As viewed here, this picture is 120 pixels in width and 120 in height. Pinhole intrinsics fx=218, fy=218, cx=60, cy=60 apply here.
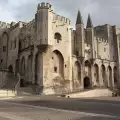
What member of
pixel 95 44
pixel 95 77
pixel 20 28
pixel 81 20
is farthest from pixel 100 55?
pixel 20 28

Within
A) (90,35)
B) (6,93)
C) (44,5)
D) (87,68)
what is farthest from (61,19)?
(6,93)

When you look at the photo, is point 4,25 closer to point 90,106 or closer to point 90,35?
point 90,35

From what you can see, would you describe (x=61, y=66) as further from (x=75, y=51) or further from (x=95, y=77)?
(x=95, y=77)

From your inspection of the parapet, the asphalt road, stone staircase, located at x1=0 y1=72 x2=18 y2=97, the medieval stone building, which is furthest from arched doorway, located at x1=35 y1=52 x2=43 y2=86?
the asphalt road

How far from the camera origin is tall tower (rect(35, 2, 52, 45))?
3816cm

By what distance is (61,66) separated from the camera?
40.7m

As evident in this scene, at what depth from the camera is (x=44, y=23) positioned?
38562 mm

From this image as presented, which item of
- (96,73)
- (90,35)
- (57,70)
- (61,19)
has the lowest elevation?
(96,73)

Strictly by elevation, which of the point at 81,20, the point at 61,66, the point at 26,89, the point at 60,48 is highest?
the point at 81,20

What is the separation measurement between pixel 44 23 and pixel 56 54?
607 cm

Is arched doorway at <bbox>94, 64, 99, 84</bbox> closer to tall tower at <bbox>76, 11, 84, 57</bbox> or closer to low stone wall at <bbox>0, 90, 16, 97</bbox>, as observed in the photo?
tall tower at <bbox>76, 11, 84, 57</bbox>

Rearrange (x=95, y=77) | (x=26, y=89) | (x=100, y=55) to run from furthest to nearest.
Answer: (x=100, y=55)
(x=95, y=77)
(x=26, y=89)

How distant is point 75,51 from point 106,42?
527 inches

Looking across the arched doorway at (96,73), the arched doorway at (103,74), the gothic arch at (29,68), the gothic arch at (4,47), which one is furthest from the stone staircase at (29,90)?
the arched doorway at (103,74)
